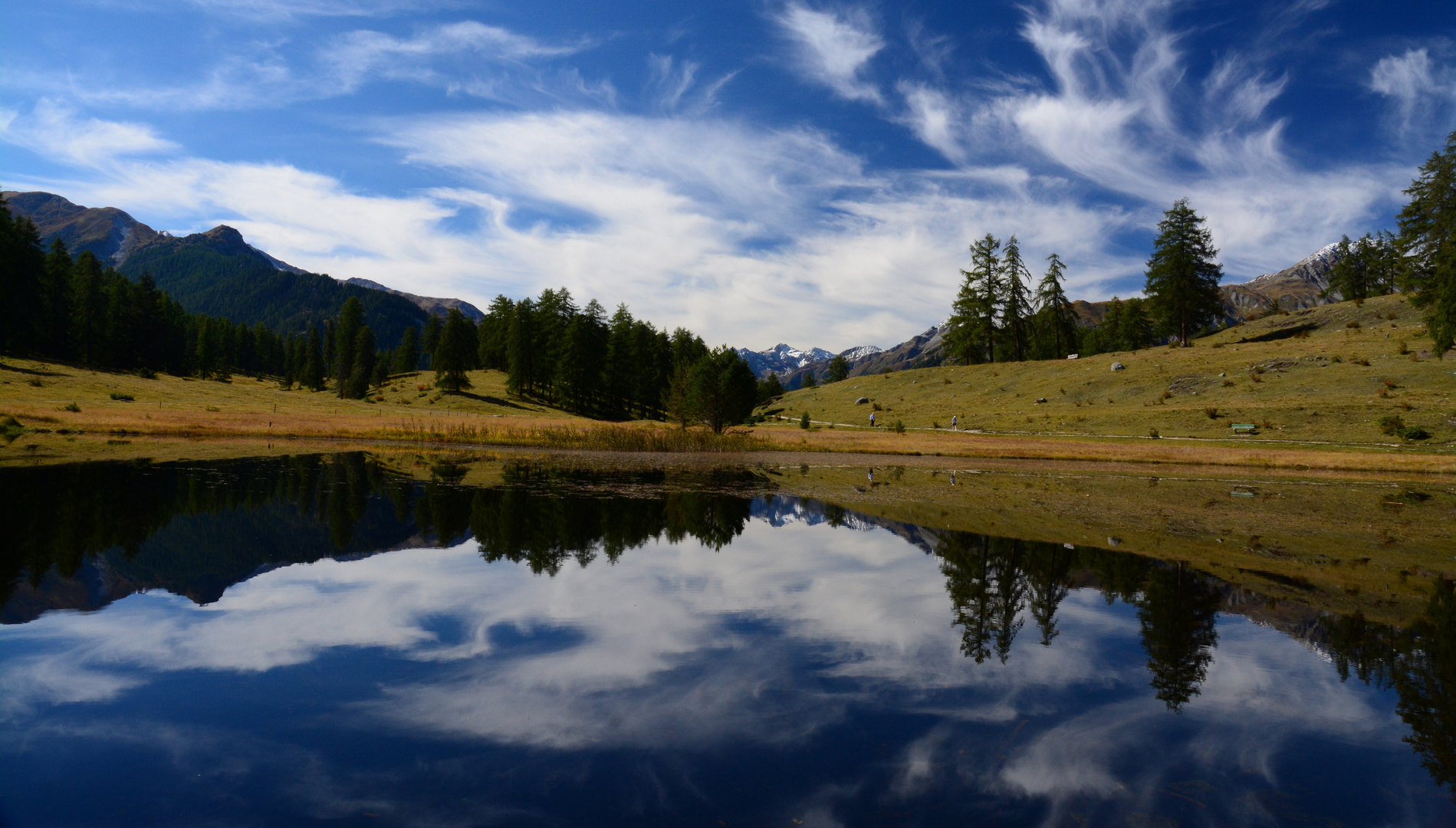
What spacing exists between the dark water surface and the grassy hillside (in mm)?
43060

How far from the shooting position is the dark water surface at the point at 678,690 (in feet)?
16.1

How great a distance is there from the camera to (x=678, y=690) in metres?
6.79

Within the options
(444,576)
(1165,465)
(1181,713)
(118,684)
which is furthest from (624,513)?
(1165,465)

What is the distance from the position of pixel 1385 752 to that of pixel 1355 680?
2.11 metres

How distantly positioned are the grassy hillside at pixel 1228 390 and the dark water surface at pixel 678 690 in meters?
43.1

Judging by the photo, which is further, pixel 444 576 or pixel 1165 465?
pixel 1165 465

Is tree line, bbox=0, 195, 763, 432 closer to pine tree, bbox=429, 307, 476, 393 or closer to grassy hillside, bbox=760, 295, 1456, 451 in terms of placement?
pine tree, bbox=429, 307, 476, 393

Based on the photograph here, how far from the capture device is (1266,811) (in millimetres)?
4949

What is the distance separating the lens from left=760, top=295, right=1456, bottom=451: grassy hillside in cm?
4334

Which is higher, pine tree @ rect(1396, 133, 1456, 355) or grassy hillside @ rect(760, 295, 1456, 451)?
pine tree @ rect(1396, 133, 1456, 355)

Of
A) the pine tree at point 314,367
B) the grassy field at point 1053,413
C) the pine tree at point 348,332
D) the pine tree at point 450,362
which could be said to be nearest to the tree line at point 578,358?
the pine tree at point 450,362

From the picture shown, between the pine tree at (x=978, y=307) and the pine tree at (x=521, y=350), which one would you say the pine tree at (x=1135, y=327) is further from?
the pine tree at (x=521, y=350)

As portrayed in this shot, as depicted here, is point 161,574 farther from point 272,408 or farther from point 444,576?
point 272,408

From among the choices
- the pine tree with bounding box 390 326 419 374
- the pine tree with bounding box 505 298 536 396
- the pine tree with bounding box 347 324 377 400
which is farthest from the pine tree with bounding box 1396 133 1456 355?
the pine tree with bounding box 390 326 419 374
